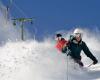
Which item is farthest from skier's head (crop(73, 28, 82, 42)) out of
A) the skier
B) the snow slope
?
the snow slope

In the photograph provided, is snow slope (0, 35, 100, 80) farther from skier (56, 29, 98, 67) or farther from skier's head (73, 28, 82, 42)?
skier's head (73, 28, 82, 42)

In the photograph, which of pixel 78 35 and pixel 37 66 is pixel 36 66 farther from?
pixel 78 35

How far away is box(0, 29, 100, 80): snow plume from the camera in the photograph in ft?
34.9

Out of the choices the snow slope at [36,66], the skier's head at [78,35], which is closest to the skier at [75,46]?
the skier's head at [78,35]

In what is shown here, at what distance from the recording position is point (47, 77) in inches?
412

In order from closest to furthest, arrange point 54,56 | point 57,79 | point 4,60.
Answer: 1. point 57,79
2. point 4,60
3. point 54,56

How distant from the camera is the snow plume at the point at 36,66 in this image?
10.6m

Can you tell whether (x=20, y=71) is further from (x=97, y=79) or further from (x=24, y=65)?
(x=97, y=79)

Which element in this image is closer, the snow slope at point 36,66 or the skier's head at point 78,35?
the snow slope at point 36,66

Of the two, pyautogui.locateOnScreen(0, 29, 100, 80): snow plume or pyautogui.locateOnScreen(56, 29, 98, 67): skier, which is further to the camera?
pyautogui.locateOnScreen(56, 29, 98, 67): skier

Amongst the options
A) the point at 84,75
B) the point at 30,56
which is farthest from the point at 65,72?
the point at 30,56

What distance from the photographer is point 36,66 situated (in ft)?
37.2

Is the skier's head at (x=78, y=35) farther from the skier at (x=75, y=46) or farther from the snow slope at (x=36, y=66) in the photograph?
the snow slope at (x=36, y=66)

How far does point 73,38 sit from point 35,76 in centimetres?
290
